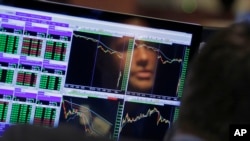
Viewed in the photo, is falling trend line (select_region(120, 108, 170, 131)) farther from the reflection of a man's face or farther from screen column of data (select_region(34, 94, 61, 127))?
screen column of data (select_region(34, 94, 61, 127))

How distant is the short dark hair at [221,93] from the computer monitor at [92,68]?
67 centimetres

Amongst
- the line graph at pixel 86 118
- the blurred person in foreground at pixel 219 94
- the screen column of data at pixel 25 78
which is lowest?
the line graph at pixel 86 118

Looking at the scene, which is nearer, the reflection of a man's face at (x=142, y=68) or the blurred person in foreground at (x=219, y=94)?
the blurred person in foreground at (x=219, y=94)

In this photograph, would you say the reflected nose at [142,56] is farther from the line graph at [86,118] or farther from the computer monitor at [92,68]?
the line graph at [86,118]

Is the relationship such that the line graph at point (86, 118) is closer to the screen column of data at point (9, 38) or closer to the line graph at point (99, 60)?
the line graph at point (99, 60)

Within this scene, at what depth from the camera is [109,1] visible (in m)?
2.11

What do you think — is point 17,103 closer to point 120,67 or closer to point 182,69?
point 120,67

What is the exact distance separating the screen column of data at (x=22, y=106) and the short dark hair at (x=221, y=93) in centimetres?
71

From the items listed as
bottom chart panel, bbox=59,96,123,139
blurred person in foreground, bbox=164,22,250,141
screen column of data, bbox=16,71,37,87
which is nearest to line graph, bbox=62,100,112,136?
bottom chart panel, bbox=59,96,123,139

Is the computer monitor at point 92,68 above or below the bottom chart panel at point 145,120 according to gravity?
above

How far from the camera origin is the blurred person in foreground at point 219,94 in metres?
0.56

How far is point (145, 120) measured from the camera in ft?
4.20

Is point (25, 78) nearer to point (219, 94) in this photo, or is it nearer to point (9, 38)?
point (9, 38)

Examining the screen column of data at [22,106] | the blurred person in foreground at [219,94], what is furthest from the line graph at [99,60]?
the blurred person in foreground at [219,94]
